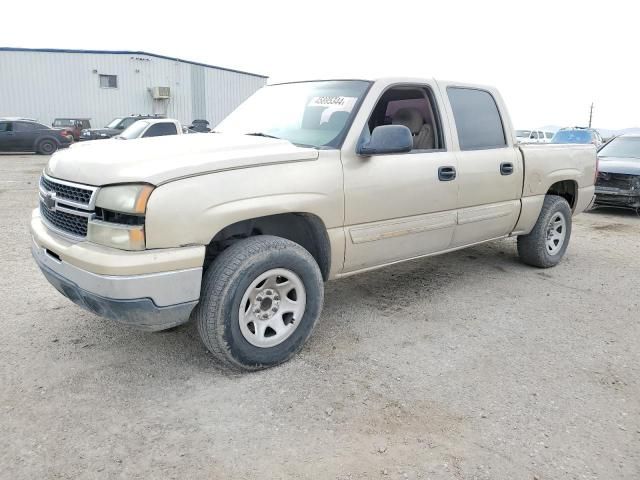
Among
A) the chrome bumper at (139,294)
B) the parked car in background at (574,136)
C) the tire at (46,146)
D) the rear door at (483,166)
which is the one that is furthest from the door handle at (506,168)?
the tire at (46,146)

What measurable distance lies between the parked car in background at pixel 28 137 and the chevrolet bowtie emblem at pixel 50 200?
802 inches

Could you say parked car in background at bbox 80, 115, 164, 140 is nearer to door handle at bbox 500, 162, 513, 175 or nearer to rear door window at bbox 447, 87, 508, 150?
rear door window at bbox 447, 87, 508, 150

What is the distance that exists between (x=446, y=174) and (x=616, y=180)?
23.6ft

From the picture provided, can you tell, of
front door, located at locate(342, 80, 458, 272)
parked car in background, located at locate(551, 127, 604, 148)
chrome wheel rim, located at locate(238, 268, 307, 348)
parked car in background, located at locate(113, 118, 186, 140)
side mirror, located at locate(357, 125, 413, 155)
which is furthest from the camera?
parked car in background, located at locate(551, 127, 604, 148)

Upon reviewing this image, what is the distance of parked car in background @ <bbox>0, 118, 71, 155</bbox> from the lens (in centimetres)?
2028

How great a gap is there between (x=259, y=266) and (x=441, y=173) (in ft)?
5.89

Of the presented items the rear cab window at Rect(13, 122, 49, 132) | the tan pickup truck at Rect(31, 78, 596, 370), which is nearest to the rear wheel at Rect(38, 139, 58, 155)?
the rear cab window at Rect(13, 122, 49, 132)

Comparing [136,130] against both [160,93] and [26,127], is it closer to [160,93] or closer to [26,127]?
[26,127]

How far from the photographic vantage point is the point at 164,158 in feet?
9.29

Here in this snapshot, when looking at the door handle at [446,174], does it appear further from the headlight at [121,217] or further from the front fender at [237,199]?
the headlight at [121,217]

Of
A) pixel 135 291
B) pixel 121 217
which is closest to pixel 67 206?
pixel 121 217

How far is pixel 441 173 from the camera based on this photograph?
3998mm

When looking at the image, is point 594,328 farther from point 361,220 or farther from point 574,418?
point 361,220

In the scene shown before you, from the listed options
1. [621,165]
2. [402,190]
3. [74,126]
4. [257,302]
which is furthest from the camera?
[74,126]
